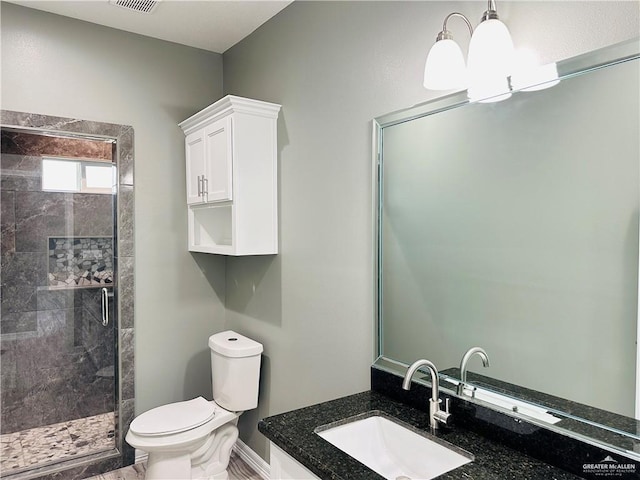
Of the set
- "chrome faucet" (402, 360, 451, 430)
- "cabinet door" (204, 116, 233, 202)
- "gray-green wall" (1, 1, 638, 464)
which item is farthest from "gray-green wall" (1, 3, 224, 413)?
"chrome faucet" (402, 360, 451, 430)

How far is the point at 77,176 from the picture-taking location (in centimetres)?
278

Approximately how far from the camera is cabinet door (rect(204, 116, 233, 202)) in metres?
2.40

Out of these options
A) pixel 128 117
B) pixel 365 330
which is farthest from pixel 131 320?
pixel 365 330

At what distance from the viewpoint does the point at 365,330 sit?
1973mm

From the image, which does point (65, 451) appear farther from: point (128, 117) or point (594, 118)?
point (594, 118)

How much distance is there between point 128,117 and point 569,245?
8.59 ft

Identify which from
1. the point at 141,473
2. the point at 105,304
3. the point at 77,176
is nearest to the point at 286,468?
the point at 141,473

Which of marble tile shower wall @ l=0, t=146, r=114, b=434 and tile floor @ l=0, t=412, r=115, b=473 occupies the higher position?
marble tile shower wall @ l=0, t=146, r=114, b=434

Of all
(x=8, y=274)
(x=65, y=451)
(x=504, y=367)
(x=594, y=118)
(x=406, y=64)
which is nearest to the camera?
(x=594, y=118)

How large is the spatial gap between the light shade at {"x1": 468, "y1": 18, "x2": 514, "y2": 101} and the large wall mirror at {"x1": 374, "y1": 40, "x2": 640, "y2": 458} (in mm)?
44

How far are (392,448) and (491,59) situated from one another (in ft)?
4.20

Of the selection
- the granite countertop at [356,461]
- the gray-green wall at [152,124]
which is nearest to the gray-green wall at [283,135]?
the gray-green wall at [152,124]

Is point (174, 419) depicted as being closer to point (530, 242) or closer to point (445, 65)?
point (530, 242)

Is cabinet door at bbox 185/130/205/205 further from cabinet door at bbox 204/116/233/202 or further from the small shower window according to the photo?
the small shower window
